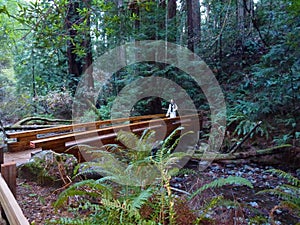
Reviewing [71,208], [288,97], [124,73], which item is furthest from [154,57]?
[71,208]

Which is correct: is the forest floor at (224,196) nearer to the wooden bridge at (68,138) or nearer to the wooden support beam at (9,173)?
the wooden support beam at (9,173)

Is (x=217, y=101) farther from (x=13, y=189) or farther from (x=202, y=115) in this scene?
(x=13, y=189)

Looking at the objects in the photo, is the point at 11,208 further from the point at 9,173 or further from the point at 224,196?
the point at 224,196

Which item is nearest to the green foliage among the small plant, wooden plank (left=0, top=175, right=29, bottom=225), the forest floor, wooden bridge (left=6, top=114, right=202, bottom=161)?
wooden plank (left=0, top=175, right=29, bottom=225)

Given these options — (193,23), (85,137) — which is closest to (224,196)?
(85,137)

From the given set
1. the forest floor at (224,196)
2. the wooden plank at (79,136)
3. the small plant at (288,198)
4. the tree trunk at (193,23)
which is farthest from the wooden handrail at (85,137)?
the tree trunk at (193,23)

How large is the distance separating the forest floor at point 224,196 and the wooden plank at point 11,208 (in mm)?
484

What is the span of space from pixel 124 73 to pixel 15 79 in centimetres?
552

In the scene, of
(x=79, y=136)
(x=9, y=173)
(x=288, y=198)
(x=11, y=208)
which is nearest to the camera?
(x=11, y=208)

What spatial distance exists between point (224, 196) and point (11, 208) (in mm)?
3483

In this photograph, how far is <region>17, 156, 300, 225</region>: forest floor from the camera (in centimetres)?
279

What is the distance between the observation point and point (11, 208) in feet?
6.20

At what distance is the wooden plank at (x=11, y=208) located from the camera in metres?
1.71

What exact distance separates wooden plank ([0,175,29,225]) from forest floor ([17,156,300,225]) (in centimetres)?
48
